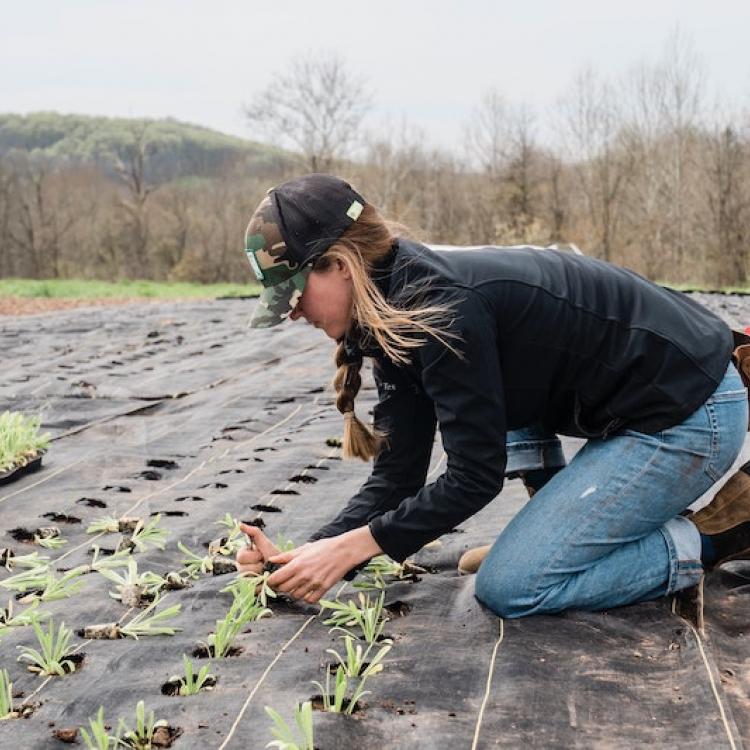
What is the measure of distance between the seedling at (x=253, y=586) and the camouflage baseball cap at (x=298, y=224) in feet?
2.31

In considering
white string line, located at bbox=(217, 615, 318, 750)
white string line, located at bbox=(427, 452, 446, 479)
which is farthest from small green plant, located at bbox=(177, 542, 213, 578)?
white string line, located at bbox=(427, 452, 446, 479)

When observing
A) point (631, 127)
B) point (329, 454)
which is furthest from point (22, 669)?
point (631, 127)

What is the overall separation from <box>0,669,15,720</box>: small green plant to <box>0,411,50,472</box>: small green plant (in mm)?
1899

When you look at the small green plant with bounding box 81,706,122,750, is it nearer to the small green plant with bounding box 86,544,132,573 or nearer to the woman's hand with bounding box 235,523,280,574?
the woman's hand with bounding box 235,523,280,574

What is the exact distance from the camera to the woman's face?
183 cm

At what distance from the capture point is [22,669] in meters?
1.84

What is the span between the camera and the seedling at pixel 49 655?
70.7 inches

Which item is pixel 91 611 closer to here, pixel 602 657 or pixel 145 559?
pixel 145 559

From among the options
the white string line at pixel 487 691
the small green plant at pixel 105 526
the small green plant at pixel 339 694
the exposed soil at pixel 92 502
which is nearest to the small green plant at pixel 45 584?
the small green plant at pixel 105 526

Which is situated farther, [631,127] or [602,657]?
[631,127]

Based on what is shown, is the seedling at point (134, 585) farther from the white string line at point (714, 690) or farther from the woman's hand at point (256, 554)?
the white string line at point (714, 690)

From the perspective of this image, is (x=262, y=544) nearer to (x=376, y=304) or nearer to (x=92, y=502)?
(x=376, y=304)

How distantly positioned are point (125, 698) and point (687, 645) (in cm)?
114

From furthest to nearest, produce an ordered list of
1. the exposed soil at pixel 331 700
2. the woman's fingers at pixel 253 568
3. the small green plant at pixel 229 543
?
the small green plant at pixel 229 543
the woman's fingers at pixel 253 568
the exposed soil at pixel 331 700
